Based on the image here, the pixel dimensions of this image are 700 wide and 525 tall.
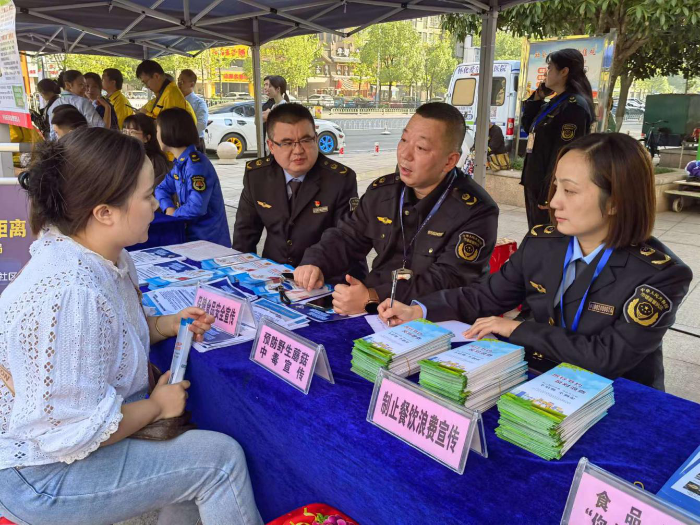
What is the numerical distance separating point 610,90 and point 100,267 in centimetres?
795

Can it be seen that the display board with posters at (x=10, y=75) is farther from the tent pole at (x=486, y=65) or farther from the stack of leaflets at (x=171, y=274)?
the tent pole at (x=486, y=65)

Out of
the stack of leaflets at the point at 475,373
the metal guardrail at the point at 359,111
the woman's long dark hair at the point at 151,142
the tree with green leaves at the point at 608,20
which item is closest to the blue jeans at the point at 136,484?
the stack of leaflets at the point at 475,373

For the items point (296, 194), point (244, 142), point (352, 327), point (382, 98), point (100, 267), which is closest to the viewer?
point (100, 267)

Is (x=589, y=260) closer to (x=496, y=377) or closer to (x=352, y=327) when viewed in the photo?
(x=496, y=377)

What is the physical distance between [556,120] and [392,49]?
38.8 m

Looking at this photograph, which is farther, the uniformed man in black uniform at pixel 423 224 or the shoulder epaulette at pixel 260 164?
the shoulder epaulette at pixel 260 164

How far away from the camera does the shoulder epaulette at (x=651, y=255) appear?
1.39 m

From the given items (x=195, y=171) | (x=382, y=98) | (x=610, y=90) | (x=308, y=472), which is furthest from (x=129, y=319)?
(x=382, y=98)

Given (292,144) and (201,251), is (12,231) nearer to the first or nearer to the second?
(201,251)

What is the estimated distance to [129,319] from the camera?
50.4 inches

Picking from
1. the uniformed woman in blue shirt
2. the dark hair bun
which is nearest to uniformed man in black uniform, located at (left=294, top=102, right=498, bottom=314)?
the dark hair bun

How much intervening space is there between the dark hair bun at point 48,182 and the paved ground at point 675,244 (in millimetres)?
1214

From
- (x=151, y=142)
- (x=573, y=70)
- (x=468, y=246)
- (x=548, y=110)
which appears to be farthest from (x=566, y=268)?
(x=151, y=142)

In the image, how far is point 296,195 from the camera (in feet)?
8.83
